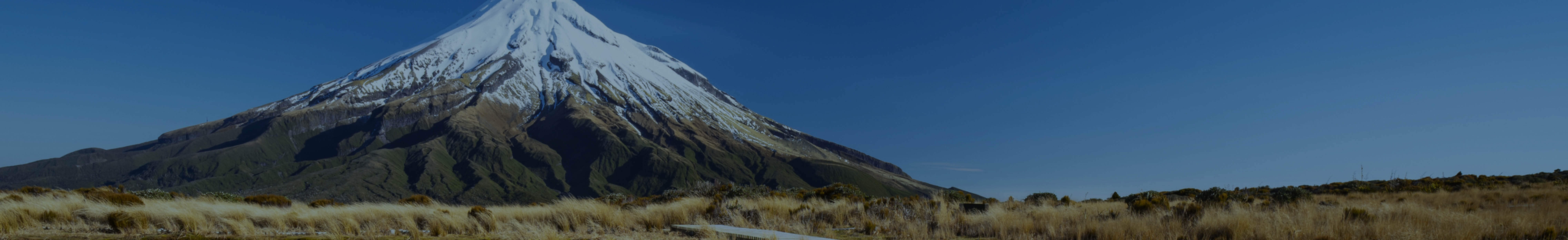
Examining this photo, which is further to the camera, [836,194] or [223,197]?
[836,194]

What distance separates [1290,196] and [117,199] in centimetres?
2459

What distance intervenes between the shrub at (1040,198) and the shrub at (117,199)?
18.7 meters

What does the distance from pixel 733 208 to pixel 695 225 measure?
2864 mm

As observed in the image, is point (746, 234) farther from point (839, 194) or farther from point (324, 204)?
point (324, 204)

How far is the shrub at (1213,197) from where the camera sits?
44.8 feet

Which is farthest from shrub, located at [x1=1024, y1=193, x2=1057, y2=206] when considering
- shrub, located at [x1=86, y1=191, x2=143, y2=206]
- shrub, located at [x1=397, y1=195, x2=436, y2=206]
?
shrub, located at [x1=86, y1=191, x2=143, y2=206]

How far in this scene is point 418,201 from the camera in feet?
56.9

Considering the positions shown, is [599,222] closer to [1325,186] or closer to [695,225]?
[695,225]

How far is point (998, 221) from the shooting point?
10.6m

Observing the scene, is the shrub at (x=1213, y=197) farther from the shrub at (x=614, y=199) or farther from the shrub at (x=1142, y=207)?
the shrub at (x=614, y=199)

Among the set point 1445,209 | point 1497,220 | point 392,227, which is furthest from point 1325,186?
point 392,227

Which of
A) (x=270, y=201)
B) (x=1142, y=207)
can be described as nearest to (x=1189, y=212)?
(x=1142, y=207)

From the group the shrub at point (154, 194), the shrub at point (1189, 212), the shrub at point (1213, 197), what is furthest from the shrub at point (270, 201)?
the shrub at point (1213, 197)

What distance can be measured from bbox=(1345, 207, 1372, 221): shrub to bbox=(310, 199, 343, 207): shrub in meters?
19.4
